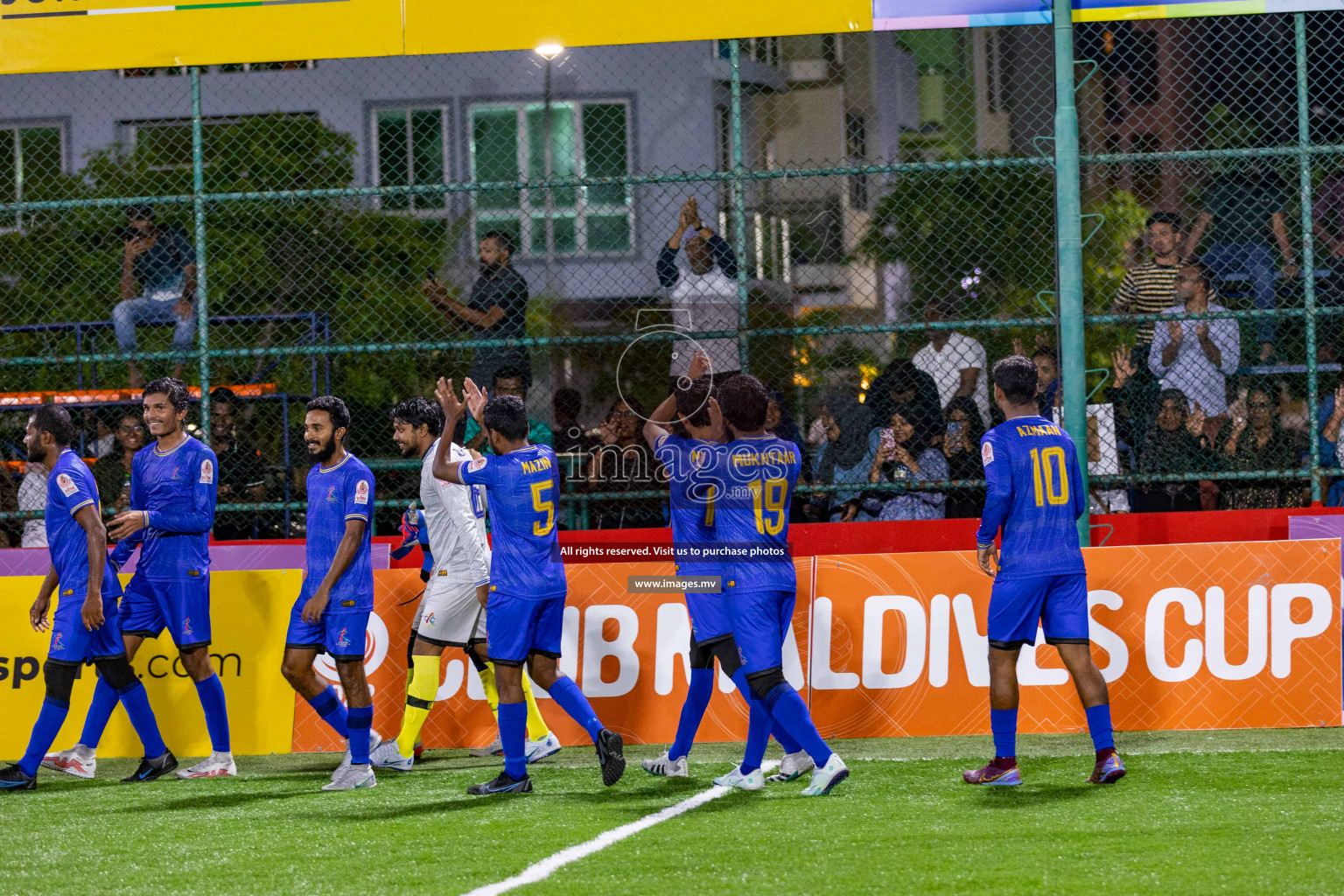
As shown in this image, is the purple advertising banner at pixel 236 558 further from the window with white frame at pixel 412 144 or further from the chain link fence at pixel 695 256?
the window with white frame at pixel 412 144

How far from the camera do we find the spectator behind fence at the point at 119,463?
35.4ft

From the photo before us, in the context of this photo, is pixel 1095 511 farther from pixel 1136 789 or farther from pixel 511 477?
pixel 511 477

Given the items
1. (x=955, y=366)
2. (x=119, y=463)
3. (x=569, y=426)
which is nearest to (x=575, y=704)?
(x=569, y=426)

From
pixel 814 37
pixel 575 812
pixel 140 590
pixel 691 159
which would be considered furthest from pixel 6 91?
pixel 575 812

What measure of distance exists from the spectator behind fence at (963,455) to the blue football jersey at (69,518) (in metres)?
5.44

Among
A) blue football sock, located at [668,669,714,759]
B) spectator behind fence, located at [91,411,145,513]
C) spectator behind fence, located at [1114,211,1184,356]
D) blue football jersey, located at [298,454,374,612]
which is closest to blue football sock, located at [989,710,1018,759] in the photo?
blue football sock, located at [668,669,714,759]

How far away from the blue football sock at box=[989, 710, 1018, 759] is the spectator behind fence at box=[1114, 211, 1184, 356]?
4007 millimetres

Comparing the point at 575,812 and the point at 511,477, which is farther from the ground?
the point at 511,477

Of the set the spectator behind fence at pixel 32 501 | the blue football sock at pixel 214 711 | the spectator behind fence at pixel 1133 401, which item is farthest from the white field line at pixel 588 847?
the spectator behind fence at pixel 32 501

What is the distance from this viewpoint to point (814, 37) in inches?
749

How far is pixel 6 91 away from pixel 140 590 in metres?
12.2

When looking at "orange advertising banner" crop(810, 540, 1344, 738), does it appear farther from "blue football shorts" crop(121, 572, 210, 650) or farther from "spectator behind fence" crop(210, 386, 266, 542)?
"spectator behind fence" crop(210, 386, 266, 542)

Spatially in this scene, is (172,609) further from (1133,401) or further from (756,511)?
(1133,401)

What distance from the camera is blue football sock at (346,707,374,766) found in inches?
286
